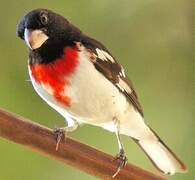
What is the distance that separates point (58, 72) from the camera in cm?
136

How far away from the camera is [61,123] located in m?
2.19

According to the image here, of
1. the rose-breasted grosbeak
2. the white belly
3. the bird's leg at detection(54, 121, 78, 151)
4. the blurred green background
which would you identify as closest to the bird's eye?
the rose-breasted grosbeak

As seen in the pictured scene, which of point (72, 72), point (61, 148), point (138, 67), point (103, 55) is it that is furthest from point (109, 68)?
point (138, 67)

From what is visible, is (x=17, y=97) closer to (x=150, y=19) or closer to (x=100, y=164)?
(x=150, y=19)

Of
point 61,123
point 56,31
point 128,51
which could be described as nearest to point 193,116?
point 128,51

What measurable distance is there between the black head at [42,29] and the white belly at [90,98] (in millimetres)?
76

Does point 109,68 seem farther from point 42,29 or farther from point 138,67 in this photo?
point 138,67

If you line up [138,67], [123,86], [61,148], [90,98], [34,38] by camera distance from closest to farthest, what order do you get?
1. [61,148]
2. [34,38]
3. [90,98]
4. [123,86]
5. [138,67]

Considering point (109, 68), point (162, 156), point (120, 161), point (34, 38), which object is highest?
point (34, 38)

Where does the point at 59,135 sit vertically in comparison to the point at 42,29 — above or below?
below

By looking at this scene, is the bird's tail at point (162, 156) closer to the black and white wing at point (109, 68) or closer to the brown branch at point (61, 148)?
the black and white wing at point (109, 68)

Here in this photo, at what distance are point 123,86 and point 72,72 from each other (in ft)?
0.67

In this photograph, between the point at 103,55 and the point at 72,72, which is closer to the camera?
the point at 72,72

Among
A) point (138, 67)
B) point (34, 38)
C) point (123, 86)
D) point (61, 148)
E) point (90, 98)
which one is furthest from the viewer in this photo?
point (138, 67)
